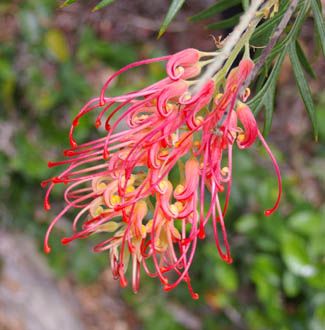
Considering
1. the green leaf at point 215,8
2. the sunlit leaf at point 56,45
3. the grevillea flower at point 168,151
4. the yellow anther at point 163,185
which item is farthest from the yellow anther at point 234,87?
the sunlit leaf at point 56,45

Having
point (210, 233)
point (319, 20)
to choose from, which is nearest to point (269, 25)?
point (319, 20)

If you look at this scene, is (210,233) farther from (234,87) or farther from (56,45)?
(234,87)

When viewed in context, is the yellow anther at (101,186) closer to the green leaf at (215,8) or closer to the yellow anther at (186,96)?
the yellow anther at (186,96)

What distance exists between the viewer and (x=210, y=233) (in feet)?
6.07

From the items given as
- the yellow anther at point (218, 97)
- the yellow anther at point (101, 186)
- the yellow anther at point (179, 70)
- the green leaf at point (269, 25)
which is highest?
the green leaf at point (269, 25)

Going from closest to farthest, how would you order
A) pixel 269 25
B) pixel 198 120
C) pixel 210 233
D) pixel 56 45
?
pixel 198 120
pixel 269 25
pixel 210 233
pixel 56 45

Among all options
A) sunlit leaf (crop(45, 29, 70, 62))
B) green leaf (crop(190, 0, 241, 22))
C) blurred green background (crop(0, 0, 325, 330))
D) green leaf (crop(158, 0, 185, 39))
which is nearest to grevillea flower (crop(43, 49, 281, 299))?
green leaf (crop(158, 0, 185, 39))

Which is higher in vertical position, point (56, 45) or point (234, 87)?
point (56, 45)

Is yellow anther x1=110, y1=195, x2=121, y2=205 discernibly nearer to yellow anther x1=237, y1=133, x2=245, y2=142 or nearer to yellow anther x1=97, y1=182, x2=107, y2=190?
yellow anther x1=97, y1=182, x2=107, y2=190

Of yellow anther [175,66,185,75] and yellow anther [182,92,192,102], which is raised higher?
yellow anther [175,66,185,75]

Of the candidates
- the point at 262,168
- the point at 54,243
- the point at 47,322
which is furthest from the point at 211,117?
the point at 47,322

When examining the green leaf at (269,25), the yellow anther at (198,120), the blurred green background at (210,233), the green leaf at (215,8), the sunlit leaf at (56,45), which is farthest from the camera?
the sunlit leaf at (56,45)

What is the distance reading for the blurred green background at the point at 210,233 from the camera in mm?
1710

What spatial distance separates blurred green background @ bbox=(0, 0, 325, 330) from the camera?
1.71 meters
